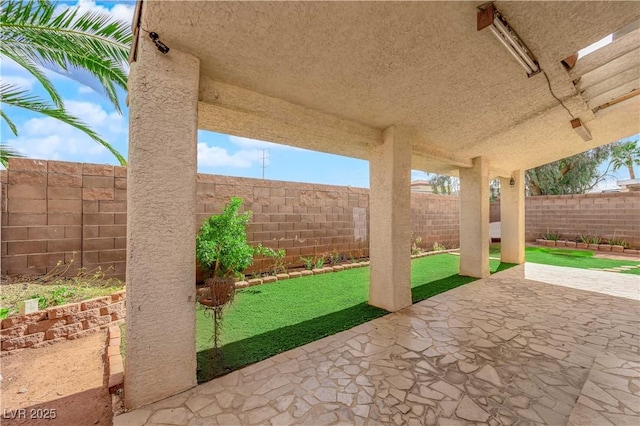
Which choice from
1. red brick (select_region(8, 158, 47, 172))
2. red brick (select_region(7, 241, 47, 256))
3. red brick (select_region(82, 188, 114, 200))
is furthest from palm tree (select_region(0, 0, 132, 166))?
red brick (select_region(7, 241, 47, 256))

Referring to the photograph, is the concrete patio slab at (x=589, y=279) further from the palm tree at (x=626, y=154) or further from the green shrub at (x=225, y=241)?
the palm tree at (x=626, y=154)

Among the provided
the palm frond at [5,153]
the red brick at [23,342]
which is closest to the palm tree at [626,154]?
the red brick at [23,342]

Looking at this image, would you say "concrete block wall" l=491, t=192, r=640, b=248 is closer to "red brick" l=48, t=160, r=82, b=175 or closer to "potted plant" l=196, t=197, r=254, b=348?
"potted plant" l=196, t=197, r=254, b=348

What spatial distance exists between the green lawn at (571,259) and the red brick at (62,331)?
12.4 metres

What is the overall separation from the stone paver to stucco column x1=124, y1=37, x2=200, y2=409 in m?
0.33

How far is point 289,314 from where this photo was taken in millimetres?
4520

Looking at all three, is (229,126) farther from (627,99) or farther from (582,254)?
(582,254)

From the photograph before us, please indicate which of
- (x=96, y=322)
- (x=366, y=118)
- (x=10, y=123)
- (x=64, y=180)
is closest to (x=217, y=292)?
(x=96, y=322)

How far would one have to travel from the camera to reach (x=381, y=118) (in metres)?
4.32

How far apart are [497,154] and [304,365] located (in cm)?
701

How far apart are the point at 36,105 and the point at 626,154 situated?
2839cm

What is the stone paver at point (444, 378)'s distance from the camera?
2.35 metres

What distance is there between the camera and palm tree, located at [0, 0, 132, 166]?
442 centimetres

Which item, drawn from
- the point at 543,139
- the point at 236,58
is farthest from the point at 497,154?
the point at 236,58
